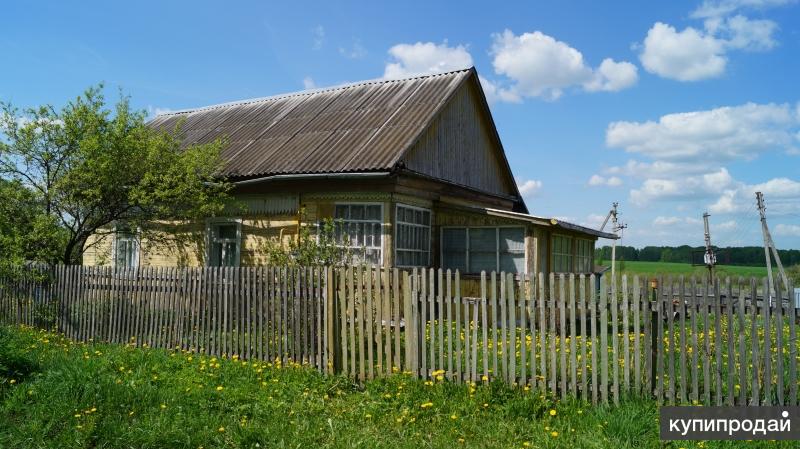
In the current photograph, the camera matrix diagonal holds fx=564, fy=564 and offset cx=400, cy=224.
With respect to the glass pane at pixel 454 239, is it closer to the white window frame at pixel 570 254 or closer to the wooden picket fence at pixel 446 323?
the white window frame at pixel 570 254

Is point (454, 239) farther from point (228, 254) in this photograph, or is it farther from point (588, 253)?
point (588, 253)

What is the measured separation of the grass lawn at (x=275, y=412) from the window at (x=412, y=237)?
5575mm

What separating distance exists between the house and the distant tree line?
822 inches

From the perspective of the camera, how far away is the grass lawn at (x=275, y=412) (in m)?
4.95

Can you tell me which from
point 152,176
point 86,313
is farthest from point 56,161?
point 86,313

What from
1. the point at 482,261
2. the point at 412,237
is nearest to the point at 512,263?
the point at 482,261

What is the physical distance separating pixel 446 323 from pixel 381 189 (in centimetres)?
495

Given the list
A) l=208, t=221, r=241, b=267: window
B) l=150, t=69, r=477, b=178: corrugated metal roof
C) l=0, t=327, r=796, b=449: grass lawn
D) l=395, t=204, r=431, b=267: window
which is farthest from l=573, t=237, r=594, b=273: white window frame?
l=0, t=327, r=796, b=449: grass lawn

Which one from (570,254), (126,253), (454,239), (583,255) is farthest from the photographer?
(583,255)

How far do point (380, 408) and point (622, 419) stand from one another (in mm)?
2325

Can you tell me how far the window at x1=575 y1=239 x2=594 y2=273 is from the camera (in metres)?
16.8

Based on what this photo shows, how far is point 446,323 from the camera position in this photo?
7.71 metres

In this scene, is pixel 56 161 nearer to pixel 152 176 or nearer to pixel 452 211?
pixel 152 176

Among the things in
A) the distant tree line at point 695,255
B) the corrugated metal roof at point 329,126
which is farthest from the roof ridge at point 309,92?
the distant tree line at point 695,255
